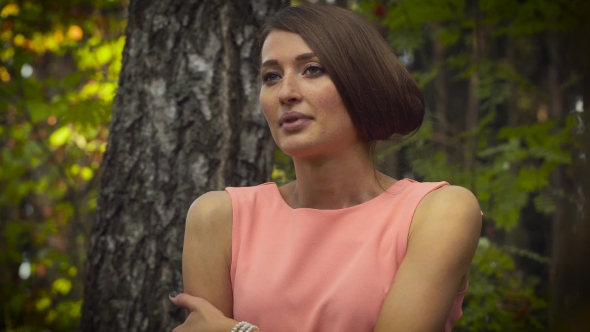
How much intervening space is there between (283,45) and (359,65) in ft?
0.98

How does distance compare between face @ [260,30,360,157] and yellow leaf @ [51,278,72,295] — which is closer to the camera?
face @ [260,30,360,157]

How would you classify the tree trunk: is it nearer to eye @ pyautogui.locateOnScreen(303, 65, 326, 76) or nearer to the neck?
the neck

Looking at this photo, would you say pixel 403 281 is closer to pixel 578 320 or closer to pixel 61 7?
pixel 578 320

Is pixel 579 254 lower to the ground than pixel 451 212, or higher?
lower

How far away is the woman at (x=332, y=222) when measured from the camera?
1.99 meters

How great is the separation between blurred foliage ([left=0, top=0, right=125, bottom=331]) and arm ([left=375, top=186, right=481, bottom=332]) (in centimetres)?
290

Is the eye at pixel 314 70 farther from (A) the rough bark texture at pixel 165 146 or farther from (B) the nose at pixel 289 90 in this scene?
(A) the rough bark texture at pixel 165 146

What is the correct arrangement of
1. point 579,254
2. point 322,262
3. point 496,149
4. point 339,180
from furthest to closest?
point 496,149 < point 579,254 < point 339,180 < point 322,262

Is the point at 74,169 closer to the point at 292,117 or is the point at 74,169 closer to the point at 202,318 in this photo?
the point at 202,318

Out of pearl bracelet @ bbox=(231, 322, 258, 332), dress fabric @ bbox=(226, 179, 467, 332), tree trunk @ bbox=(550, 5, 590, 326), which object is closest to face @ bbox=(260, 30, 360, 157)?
dress fabric @ bbox=(226, 179, 467, 332)

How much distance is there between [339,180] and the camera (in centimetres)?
231

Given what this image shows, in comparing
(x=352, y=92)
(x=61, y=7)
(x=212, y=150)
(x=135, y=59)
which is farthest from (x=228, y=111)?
(x=61, y=7)

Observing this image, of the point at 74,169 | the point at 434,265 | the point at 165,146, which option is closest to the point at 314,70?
the point at 434,265

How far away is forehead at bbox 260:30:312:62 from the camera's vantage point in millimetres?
2189
